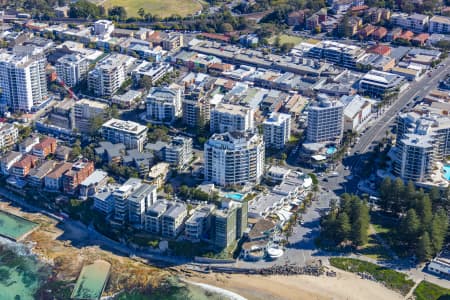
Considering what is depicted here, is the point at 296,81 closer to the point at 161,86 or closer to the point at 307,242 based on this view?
the point at 161,86

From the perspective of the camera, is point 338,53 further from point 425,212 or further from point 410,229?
point 410,229

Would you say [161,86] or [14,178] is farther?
[161,86]

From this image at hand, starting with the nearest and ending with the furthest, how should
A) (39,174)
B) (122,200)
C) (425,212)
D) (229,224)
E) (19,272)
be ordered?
1. (229,224)
2. (19,272)
3. (425,212)
4. (122,200)
5. (39,174)

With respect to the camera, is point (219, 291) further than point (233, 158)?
No

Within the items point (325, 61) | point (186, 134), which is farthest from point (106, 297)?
point (325, 61)

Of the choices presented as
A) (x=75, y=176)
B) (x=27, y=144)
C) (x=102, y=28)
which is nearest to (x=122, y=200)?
(x=75, y=176)

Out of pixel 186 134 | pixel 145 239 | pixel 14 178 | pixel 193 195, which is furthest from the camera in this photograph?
pixel 186 134

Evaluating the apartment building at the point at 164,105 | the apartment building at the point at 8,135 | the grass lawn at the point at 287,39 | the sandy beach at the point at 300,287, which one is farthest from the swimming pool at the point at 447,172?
the apartment building at the point at 8,135

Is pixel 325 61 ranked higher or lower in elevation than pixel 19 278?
higher

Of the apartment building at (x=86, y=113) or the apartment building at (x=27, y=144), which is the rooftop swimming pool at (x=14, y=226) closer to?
the apartment building at (x=27, y=144)
